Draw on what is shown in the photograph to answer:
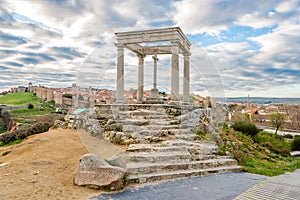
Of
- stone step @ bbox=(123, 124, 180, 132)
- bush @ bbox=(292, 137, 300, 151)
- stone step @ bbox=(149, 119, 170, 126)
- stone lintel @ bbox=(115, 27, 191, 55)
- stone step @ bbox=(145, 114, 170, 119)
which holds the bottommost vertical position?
bush @ bbox=(292, 137, 300, 151)

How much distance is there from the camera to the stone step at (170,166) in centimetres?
535

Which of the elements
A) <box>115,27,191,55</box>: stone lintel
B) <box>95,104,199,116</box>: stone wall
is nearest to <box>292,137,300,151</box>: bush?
<box>95,104,199,116</box>: stone wall

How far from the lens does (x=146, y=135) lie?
795 cm

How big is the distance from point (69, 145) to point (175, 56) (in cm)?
725

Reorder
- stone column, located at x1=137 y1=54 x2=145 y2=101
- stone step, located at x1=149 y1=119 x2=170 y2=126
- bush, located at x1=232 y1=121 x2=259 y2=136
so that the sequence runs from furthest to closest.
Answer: bush, located at x1=232 y1=121 x2=259 y2=136 → stone column, located at x1=137 y1=54 x2=145 y2=101 → stone step, located at x1=149 y1=119 x2=170 y2=126

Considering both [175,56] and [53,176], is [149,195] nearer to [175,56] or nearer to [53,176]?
[53,176]

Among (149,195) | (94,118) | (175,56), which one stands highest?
(175,56)

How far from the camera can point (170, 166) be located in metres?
5.67

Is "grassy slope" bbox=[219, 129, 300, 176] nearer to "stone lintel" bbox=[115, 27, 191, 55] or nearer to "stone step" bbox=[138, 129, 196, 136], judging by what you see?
"stone step" bbox=[138, 129, 196, 136]

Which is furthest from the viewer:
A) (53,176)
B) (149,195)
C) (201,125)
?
(201,125)

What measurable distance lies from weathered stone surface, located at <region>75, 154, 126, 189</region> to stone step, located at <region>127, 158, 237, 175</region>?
637 millimetres

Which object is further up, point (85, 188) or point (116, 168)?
point (116, 168)

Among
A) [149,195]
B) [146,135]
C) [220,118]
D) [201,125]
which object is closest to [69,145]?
[146,135]

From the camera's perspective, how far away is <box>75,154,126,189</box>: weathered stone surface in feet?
15.1
